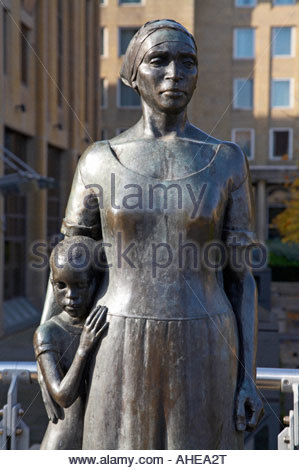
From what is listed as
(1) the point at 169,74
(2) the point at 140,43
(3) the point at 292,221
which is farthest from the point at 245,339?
(3) the point at 292,221

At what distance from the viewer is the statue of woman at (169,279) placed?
8.30 ft

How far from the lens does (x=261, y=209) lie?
1406 inches

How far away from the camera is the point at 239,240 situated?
8.86ft

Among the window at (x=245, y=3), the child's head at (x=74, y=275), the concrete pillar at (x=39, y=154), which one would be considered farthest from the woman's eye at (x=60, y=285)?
the window at (x=245, y=3)

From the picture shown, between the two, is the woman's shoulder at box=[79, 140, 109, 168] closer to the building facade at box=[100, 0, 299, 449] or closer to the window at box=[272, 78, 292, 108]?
the building facade at box=[100, 0, 299, 449]

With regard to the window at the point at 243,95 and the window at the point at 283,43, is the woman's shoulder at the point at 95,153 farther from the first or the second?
the window at the point at 283,43

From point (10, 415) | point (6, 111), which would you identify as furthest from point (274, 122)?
point (10, 415)

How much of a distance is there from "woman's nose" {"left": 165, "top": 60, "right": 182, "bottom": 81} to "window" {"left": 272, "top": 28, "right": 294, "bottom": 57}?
34.2 m

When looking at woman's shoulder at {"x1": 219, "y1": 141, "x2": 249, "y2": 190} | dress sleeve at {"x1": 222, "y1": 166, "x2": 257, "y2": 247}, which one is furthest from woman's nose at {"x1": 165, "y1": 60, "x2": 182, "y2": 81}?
dress sleeve at {"x1": 222, "y1": 166, "x2": 257, "y2": 247}

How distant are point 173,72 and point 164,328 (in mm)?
1026

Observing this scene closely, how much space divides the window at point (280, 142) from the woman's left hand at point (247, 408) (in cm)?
3374

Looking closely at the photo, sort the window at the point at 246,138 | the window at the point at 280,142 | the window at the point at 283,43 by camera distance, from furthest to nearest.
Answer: the window at the point at 246,138 → the window at the point at 280,142 → the window at the point at 283,43

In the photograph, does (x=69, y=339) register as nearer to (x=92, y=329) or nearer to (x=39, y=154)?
(x=92, y=329)
